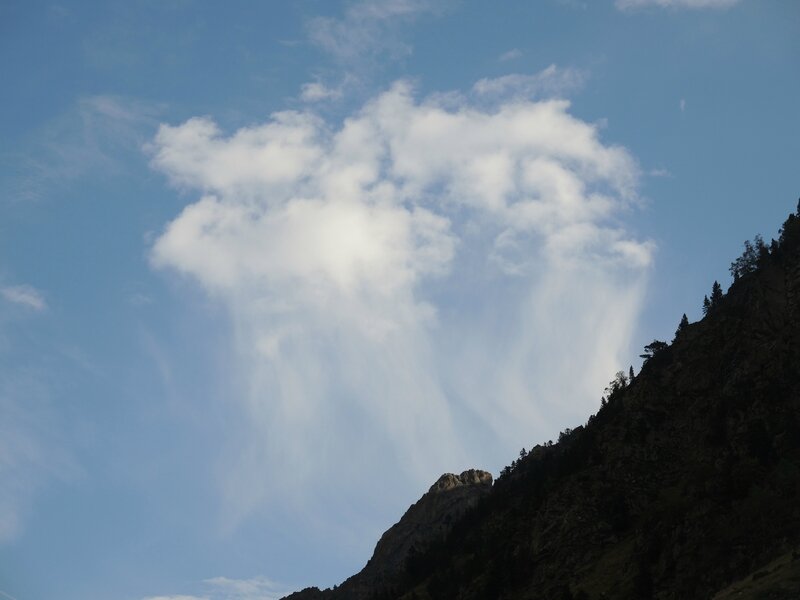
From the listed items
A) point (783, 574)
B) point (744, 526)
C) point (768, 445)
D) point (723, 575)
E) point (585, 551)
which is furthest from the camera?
point (585, 551)

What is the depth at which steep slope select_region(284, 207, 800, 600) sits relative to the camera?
287 feet

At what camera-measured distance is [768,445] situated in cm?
9975

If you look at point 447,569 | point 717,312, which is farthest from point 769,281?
point 447,569

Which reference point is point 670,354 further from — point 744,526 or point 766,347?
point 744,526

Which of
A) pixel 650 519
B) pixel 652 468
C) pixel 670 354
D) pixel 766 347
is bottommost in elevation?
pixel 650 519

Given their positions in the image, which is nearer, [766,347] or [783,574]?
[783,574]

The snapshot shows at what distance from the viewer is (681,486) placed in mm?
107750

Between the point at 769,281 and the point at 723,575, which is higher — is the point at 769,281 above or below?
above

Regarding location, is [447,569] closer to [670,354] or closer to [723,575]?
[670,354]

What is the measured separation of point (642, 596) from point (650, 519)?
43.9 ft

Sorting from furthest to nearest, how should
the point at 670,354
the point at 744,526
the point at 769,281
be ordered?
1. the point at 670,354
2. the point at 769,281
3. the point at 744,526

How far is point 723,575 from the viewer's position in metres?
81.4

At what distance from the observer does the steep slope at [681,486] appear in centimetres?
8750

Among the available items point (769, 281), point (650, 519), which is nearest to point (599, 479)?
point (650, 519)
